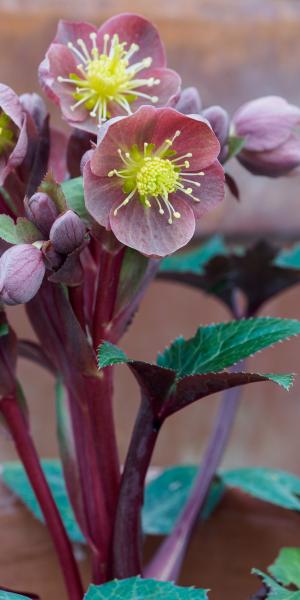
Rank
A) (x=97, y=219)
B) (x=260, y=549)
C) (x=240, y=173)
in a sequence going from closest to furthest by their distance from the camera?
(x=97, y=219) < (x=260, y=549) < (x=240, y=173)

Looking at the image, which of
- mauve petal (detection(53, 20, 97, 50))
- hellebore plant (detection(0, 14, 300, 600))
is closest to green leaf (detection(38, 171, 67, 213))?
hellebore plant (detection(0, 14, 300, 600))

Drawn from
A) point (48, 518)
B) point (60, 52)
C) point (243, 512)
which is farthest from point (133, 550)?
point (60, 52)

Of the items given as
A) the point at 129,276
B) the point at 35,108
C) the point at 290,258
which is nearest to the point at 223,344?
the point at 129,276

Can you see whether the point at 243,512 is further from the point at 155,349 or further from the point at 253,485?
the point at 155,349

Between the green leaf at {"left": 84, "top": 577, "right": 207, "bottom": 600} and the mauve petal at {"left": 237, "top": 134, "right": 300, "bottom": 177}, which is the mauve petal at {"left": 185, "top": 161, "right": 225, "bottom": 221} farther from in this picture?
the green leaf at {"left": 84, "top": 577, "right": 207, "bottom": 600}

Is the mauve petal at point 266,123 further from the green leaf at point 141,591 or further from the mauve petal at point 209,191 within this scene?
the green leaf at point 141,591

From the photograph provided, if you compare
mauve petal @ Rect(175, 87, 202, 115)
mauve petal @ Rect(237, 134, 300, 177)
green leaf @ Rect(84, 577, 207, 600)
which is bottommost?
green leaf @ Rect(84, 577, 207, 600)
